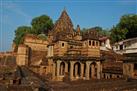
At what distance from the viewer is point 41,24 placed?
6738 centimetres

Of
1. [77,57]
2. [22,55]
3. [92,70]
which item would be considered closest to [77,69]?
[77,57]

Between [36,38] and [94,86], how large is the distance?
37.1 metres

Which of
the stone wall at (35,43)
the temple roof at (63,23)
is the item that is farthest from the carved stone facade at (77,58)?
the stone wall at (35,43)

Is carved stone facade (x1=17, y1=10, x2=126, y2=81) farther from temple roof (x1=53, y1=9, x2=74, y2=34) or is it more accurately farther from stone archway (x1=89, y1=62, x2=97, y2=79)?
temple roof (x1=53, y1=9, x2=74, y2=34)

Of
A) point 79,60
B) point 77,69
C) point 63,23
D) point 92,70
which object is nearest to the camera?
point 79,60

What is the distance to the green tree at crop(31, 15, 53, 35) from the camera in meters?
67.5

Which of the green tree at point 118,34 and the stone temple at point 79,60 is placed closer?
the stone temple at point 79,60

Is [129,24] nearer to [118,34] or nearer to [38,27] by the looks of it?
[118,34]

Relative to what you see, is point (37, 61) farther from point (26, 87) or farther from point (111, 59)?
point (26, 87)

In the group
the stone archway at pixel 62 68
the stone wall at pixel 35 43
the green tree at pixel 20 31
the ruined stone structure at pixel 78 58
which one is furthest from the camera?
the green tree at pixel 20 31

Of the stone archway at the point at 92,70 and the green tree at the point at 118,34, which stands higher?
the green tree at the point at 118,34

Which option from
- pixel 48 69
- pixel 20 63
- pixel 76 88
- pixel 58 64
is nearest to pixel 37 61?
pixel 20 63

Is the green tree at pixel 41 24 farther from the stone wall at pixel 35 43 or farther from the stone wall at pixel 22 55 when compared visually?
the stone wall at pixel 22 55

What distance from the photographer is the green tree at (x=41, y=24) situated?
67.5 meters
